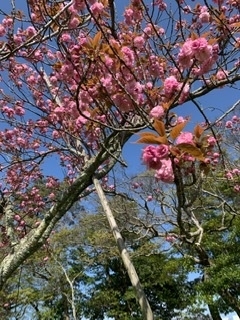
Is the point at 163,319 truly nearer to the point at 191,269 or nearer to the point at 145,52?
the point at 191,269

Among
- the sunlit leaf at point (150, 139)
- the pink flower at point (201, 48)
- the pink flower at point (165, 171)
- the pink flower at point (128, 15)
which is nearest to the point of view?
the sunlit leaf at point (150, 139)

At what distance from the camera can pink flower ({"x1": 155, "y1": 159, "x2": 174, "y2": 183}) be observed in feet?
4.90

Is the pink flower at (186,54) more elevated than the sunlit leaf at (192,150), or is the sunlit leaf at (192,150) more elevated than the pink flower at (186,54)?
the pink flower at (186,54)

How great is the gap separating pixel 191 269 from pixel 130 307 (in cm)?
538

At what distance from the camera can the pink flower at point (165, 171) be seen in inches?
58.8

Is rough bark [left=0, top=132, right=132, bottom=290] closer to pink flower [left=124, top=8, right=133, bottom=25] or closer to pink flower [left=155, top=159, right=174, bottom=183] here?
pink flower [left=124, top=8, right=133, bottom=25]

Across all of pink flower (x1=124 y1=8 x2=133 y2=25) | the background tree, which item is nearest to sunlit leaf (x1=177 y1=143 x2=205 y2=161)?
the background tree

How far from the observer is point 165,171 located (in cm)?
151

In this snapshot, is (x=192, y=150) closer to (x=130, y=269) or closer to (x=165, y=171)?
(x=165, y=171)

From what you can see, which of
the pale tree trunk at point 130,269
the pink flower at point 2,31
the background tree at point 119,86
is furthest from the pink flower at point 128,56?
the pale tree trunk at point 130,269

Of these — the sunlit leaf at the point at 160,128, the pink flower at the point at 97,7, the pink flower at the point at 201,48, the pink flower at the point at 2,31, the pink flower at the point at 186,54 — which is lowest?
the sunlit leaf at the point at 160,128

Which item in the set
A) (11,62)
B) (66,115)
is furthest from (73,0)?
(11,62)

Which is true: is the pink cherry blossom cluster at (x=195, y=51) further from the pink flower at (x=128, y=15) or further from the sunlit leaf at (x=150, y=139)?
the pink flower at (x=128, y=15)

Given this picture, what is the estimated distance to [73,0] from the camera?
2.29m
